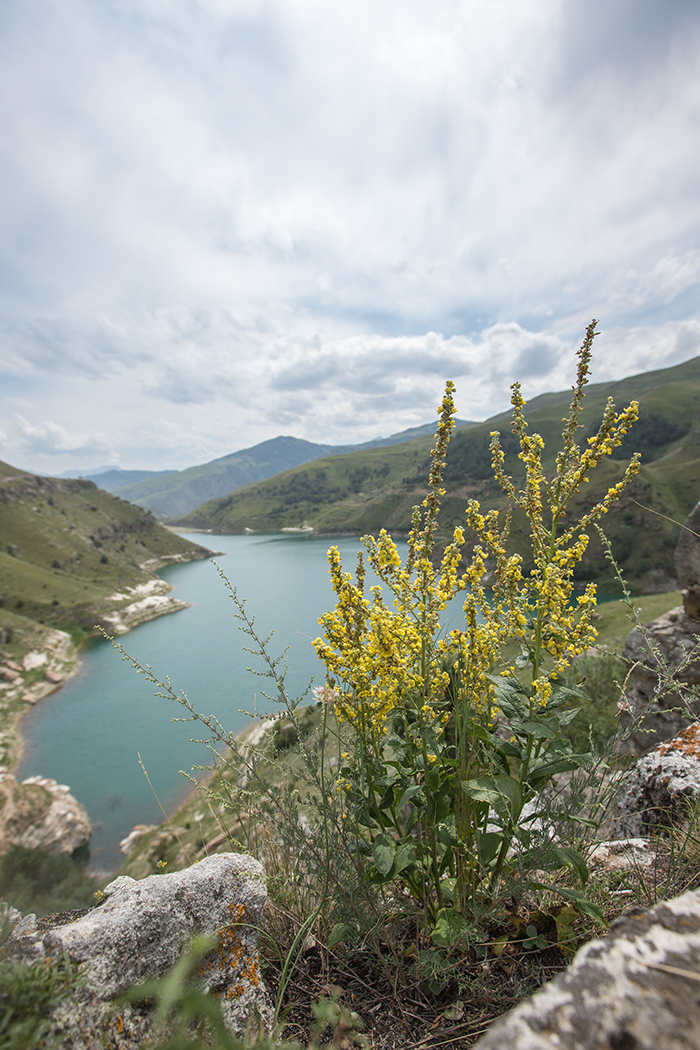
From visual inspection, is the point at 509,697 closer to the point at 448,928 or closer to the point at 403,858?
the point at 403,858

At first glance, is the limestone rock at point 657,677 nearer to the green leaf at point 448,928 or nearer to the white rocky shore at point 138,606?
the green leaf at point 448,928

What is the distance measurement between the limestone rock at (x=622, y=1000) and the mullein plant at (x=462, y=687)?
138 cm

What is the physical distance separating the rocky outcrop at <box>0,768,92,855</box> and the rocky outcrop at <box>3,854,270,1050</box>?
28.7 meters

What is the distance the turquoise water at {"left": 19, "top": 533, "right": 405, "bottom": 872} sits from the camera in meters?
29.5

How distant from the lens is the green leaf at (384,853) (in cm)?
256

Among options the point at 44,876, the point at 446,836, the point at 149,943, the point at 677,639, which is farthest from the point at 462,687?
the point at 44,876

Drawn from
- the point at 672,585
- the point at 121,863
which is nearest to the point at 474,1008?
the point at 121,863

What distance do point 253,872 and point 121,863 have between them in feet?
92.4

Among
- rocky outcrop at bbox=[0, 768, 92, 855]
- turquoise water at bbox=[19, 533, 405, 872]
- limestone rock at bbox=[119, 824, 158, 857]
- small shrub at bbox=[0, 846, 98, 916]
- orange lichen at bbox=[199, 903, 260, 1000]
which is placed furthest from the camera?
turquoise water at bbox=[19, 533, 405, 872]

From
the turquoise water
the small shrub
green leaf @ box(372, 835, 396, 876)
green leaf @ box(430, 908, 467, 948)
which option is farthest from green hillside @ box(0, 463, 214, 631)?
green leaf @ box(430, 908, 467, 948)

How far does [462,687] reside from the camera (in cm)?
310

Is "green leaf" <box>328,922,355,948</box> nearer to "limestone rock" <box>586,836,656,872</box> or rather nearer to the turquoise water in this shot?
"limestone rock" <box>586,836,656,872</box>

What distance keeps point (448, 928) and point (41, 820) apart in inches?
1250

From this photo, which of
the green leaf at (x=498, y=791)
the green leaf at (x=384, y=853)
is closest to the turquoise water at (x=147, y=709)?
the green leaf at (x=384, y=853)
